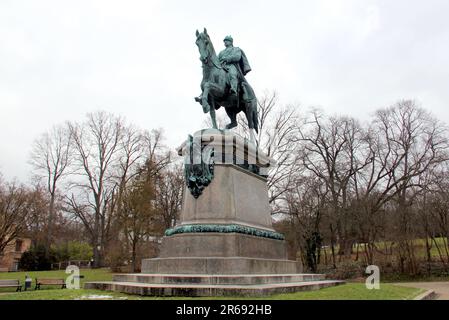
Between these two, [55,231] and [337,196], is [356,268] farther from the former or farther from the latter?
[55,231]

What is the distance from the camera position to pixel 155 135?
43.3m

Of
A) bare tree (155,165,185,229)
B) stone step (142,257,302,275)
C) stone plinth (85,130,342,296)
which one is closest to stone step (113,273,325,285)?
stone plinth (85,130,342,296)

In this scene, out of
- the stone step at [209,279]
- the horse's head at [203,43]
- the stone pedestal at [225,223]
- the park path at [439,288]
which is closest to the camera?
the stone step at [209,279]

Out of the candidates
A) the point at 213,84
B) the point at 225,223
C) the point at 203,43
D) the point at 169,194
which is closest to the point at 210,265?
the point at 225,223

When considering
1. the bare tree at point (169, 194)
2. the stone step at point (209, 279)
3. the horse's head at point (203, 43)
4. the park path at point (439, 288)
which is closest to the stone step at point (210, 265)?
the stone step at point (209, 279)

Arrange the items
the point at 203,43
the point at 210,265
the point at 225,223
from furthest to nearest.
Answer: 1. the point at 203,43
2. the point at 225,223
3. the point at 210,265

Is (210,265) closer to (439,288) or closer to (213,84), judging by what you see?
(213,84)

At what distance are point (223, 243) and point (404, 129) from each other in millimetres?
32351

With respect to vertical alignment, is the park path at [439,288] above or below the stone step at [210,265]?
below

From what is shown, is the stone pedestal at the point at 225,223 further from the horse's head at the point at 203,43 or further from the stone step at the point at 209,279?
the horse's head at the point at 203,43

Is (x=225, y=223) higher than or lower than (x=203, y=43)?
lower

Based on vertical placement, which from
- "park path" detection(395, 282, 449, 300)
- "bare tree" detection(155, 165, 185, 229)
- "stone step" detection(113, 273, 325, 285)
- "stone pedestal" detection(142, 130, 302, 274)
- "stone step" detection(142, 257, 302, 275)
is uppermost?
"bare tree" detection(155, 165, 185, 229)

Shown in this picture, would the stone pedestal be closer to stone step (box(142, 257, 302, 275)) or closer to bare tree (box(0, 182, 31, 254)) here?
stone step (box(142, 257, 302, 275))
